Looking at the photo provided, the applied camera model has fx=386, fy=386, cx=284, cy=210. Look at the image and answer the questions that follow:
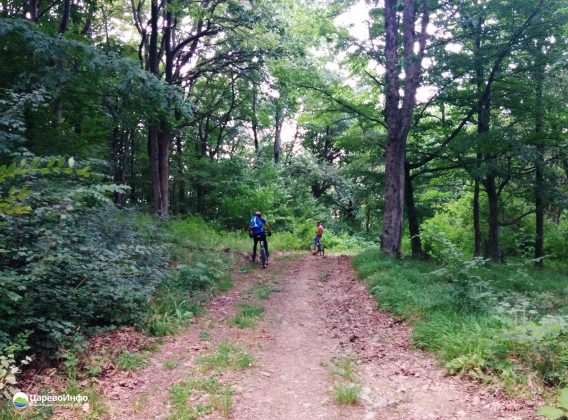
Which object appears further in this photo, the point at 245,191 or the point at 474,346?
the point at 245,191

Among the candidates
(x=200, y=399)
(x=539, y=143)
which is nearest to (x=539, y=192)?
(x=539, y=143)

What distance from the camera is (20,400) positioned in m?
3.96

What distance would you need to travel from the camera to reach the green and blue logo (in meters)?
3.92

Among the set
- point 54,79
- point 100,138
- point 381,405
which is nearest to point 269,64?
point 100,138

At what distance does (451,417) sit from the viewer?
13.1 feet

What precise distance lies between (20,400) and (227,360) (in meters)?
2.53

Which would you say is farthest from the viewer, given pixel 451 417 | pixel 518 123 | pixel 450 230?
pixel 450 230

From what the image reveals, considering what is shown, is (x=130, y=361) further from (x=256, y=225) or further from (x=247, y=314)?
(x=256, y=225)

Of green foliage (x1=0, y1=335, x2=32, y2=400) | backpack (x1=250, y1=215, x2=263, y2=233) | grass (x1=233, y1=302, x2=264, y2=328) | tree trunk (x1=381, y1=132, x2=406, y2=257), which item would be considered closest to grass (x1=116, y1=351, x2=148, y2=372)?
green foliage (x1=0, y1=335, x2=32, y2=400)

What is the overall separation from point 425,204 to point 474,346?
18.0 metres

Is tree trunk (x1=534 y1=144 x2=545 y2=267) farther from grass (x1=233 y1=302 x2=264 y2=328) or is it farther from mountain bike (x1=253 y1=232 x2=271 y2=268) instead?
grass (x1=233 y1=302 x2=264 y2=328)

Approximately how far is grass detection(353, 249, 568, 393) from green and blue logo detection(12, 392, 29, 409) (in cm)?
488

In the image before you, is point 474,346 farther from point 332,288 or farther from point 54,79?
point 54,79

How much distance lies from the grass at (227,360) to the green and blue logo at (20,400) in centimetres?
215
